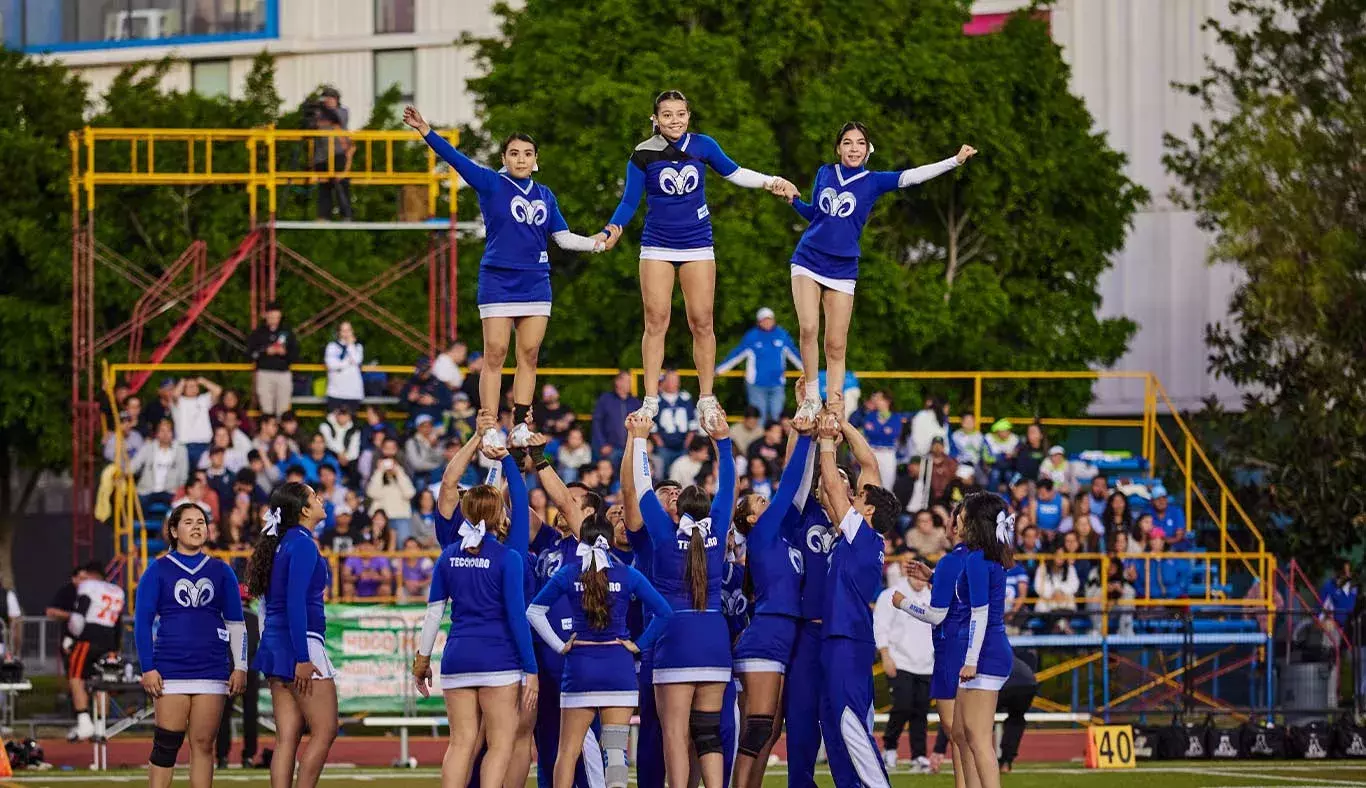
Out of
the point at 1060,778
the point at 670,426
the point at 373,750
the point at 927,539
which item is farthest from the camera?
the point at 670,426

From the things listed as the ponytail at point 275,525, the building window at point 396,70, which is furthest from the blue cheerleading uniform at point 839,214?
the building window at point 396,70

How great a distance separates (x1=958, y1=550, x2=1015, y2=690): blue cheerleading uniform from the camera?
594 inches

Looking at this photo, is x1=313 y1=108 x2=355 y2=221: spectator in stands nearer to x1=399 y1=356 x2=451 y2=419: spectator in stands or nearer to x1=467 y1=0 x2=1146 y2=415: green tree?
x1=399 y1=356 x2=451 y2=419: spectator in stands

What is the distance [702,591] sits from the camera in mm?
14578

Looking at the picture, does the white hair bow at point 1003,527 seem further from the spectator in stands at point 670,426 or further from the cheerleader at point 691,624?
the spectator in stands at point 670,426

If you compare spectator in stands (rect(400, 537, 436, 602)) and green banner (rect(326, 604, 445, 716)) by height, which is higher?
spectator in stands (rect(400, 537, 436, 602))

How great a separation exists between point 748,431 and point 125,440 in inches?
301

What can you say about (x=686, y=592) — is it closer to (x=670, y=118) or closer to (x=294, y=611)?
(x=294, y=611)

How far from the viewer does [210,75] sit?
5481 cm

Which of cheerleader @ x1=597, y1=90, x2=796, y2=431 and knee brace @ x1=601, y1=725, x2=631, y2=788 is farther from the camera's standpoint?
cheerleader @ x1=597, y1=90, x2=796, y2=431

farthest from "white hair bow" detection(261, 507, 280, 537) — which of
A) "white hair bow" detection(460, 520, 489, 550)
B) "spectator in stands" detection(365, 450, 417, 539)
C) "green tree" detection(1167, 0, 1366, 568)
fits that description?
"green tree" detection(1167, 0, 1366, 568)

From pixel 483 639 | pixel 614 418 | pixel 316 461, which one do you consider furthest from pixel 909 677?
pixel 316 461

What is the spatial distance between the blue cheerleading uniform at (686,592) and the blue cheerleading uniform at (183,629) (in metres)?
2.73

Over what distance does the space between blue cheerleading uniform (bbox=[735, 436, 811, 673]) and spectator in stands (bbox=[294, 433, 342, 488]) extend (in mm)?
13174
